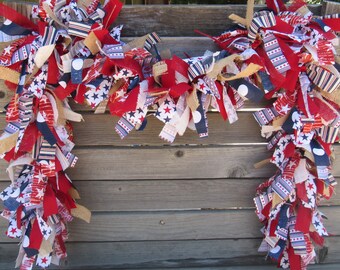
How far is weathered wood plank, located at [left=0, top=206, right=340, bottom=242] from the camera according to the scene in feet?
5.60

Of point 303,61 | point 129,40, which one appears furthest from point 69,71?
point 303,61

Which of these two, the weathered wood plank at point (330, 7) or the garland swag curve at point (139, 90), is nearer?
the garland swag curve at point (139, 90)

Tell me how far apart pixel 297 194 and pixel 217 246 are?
0.42m

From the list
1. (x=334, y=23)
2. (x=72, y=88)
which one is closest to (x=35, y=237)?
(x=72, y=88)

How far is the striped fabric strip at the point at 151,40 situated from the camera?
4.74ft

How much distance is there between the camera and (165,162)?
164 cm

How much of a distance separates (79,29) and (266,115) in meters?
0.74

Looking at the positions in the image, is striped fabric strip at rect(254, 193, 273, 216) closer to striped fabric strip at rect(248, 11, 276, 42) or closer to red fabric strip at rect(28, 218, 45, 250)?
striped fabric strip at rect(248, 11, 276, 42)

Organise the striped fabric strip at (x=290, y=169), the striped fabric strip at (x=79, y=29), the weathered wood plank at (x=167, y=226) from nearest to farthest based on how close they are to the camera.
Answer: the striped fabric strip at (x=79, y=29) < the striped fabric strip at (x=290, y=169) < the weathered wood plank at (x=167, y=226)

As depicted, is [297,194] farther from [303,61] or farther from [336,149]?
[303,61]

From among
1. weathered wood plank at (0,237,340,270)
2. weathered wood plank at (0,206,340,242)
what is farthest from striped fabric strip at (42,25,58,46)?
weathered wood plank at (0,237,340,270)

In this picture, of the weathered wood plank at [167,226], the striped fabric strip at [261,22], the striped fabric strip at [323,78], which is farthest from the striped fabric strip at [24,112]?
the striped fabric strip at [323,78]

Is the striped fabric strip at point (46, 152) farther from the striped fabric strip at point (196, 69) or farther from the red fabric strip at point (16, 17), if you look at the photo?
the striped fabric strip at point (196, 69)

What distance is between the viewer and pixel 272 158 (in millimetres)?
1612
